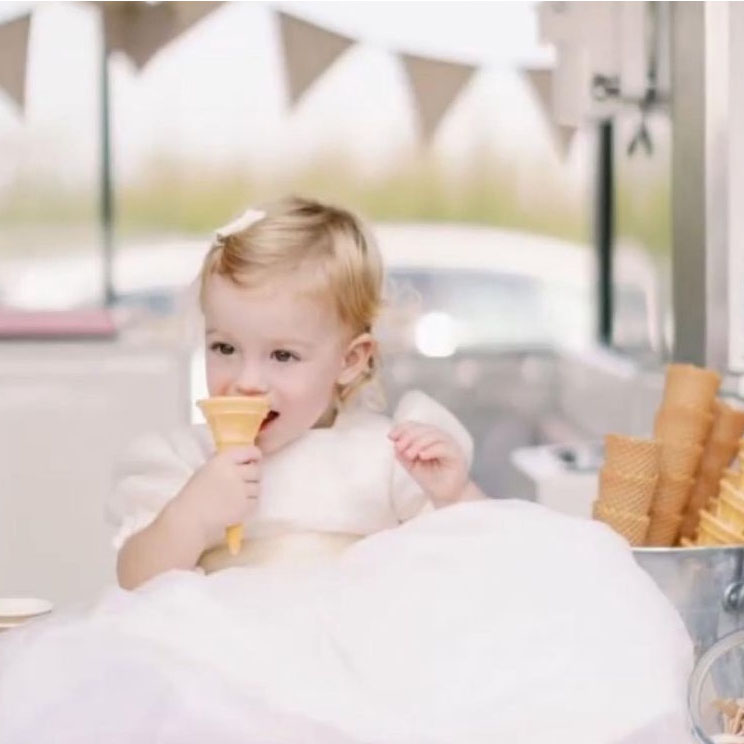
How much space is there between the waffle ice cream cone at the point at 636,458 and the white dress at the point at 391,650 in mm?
390

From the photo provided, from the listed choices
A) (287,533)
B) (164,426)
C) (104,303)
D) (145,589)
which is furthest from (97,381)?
(104,303)

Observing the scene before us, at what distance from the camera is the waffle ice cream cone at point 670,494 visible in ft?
5.99

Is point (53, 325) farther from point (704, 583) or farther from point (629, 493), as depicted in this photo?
point (704, 583)

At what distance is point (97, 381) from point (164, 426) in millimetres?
146

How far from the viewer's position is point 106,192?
471 cm

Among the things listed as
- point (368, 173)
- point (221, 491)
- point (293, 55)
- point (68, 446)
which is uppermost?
point (293, 55)

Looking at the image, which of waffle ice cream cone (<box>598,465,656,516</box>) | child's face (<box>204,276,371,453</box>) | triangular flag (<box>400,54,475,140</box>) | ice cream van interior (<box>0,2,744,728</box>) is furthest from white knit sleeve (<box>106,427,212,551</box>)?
A: triangular flag (<box>400,54,475,140</box>)

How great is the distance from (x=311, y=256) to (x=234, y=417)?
0.23m

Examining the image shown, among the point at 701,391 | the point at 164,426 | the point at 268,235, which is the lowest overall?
the point at 164,426

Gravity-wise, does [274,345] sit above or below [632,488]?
above

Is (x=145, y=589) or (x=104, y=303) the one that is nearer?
(x=145, y=589)

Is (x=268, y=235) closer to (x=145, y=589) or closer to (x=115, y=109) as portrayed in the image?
(x=145, y=589)

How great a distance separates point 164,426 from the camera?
9.38 ft

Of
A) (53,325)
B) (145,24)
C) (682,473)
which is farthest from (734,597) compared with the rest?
(145,24)
